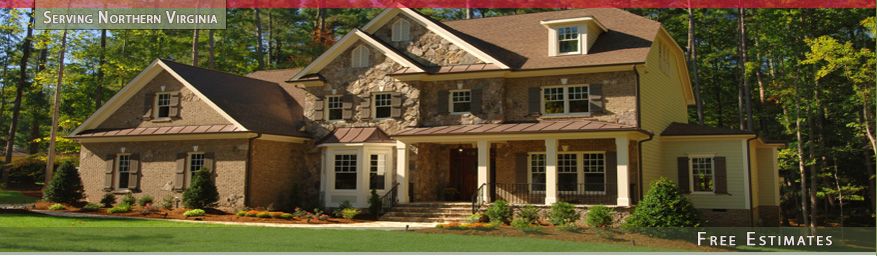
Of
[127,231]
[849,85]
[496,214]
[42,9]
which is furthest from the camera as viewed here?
[42,9]

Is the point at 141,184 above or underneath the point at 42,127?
underneath

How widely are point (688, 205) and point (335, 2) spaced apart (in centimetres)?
3207

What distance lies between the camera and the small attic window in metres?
23.5

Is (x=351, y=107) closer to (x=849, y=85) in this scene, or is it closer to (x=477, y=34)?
(x=477, y=34)

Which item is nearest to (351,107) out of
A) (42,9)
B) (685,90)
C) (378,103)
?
(378,103)

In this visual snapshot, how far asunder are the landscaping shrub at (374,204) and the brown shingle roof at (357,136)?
81.6 inches

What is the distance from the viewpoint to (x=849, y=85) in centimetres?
2756

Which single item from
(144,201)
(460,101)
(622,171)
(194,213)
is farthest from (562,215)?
(144,201)

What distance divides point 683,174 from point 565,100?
185 inches

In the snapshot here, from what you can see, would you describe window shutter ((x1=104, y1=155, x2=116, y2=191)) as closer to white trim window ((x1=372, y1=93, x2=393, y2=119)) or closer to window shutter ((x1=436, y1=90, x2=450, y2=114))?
white trim window ((x1=372, y1=93, x2=393, y2=119))

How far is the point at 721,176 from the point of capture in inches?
808

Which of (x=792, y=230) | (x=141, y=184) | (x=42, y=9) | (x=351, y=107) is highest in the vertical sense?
(x=42, y=9)

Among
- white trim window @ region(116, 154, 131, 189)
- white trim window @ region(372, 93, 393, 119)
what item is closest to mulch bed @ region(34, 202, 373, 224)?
white trim window @ region(116, 154, 131, 189)

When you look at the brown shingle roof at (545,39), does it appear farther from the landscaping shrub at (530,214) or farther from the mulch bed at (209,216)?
the mulch bed at (209,216)
